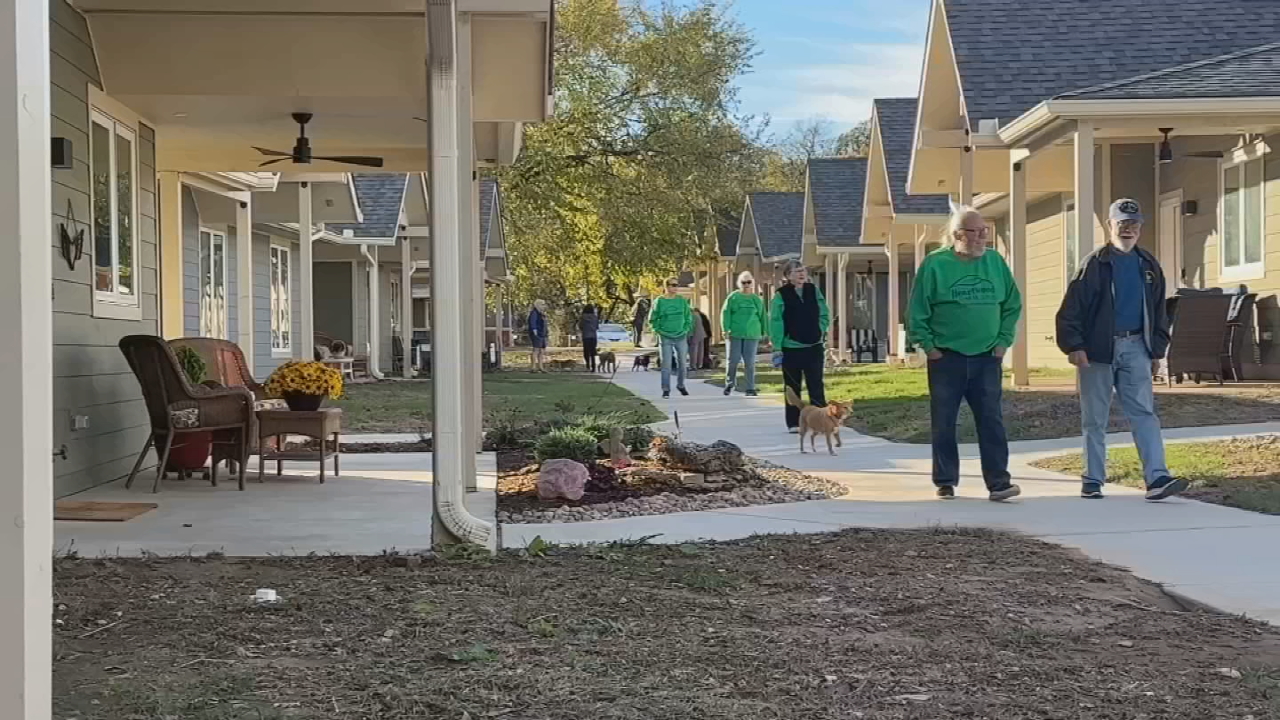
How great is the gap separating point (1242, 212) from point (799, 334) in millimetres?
6021

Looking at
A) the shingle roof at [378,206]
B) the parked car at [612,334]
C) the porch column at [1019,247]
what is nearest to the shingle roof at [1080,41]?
the porch column at [1019,247]

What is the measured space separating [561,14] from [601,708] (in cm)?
3160

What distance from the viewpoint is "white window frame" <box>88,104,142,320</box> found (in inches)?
322

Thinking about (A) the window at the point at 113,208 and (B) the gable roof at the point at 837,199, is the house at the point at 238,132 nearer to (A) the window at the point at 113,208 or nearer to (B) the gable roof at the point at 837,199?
(A) the window at the point at 113,208

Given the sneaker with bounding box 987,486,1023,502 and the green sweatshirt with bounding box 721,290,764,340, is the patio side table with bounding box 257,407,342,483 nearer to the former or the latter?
the sneaker with bounding box 987,486,1023,502

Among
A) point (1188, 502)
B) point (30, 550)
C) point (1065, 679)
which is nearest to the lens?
point (30, 550)

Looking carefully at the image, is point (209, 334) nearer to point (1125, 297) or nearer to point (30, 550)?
point (1125, 297)

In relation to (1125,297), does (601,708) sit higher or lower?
lower

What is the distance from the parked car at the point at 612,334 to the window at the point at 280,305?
38.3m

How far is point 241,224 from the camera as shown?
14.1 m

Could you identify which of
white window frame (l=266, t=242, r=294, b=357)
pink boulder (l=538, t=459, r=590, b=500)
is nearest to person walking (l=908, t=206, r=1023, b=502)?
pink boulder (l=538, t=459, r=590, b=500)

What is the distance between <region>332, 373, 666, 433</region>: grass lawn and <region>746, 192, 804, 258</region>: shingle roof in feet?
39.2

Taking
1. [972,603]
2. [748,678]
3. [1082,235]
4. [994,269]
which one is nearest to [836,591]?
[972,603]

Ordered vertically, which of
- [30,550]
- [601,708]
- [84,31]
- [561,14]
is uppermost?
[561,14]
